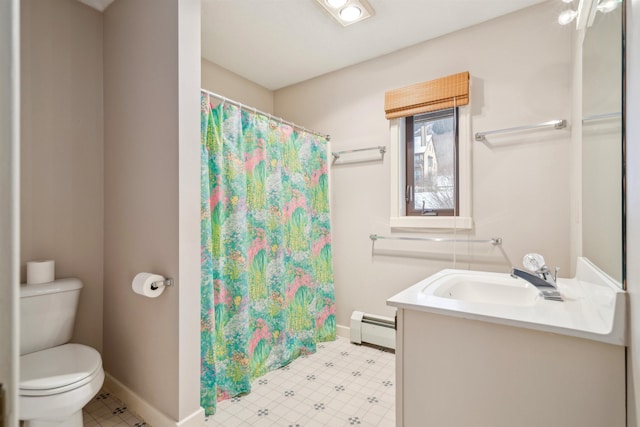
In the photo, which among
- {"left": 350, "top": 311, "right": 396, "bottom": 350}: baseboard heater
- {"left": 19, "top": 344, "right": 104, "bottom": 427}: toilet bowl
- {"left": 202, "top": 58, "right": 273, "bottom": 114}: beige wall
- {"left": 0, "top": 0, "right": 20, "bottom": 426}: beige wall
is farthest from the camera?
{"left": 202, "top": 58, "right": 273, "bottom": 114}: beige wall

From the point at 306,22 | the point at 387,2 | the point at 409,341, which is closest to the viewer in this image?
the point at 409,341

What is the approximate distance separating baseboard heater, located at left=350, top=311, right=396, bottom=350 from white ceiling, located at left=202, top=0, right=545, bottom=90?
2142 millimetres

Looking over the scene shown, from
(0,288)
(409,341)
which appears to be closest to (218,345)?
(409,341)

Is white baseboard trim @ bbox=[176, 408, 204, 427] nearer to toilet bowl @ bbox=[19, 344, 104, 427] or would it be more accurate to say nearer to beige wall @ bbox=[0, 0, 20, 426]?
toilet bowl @ bbox=[19, 344, 104, 427]

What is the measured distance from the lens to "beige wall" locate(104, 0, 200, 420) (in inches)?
57.7

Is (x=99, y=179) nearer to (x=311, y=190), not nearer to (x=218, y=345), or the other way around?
(x=218, y=345)

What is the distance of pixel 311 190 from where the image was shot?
8.51 feet

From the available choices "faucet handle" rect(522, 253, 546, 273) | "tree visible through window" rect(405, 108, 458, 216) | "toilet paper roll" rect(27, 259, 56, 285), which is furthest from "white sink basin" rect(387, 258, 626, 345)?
"toilet paper roll" rect(27, 259, 56, 285)

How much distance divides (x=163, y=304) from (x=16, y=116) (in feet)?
4.45

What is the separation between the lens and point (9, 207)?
350 millimetres

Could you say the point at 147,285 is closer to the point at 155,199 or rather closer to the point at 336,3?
the point at 155,199

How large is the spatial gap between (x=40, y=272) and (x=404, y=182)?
2.40 m

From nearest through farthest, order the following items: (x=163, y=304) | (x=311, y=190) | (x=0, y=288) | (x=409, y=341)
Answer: (x=0, y=288) → (x=409, y=341) → (x=163, y=304) → (x=311, y=190)

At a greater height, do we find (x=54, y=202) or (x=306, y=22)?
(x=306, y=22)
